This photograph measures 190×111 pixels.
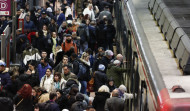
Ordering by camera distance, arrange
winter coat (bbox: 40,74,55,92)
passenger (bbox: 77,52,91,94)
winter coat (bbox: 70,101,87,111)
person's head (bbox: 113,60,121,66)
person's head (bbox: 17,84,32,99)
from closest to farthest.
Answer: winter coat (bbox: 70,101,87,111)
person's head (bbox: 17,84,32,99)
winter coat (bbox: 40,74,55,92)
person's head (bbox: 113,60,121,66)
passenger (bbox: 77,52,91,94)

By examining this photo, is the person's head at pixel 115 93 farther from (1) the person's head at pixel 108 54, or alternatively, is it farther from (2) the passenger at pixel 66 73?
(1) the person's head at pixel 108 54

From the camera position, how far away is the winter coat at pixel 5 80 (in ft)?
49.7

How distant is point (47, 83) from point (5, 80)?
105 cm

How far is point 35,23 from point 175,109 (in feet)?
52.9

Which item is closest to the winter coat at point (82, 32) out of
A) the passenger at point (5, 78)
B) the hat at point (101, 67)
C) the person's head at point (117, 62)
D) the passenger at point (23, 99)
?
the hat at point (101, 67)

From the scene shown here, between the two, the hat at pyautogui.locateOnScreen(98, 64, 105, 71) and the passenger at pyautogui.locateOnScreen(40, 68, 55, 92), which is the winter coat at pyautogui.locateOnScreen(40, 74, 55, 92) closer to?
the passenger at pyautogui.locateOnScreen(40, 68, 55, 92)

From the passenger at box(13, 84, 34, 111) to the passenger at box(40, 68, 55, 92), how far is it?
47.7 inches

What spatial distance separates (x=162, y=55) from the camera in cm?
1010

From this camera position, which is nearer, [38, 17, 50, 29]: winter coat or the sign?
the sign

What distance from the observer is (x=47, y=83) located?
601 inches

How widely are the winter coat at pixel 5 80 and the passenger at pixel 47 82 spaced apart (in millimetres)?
804

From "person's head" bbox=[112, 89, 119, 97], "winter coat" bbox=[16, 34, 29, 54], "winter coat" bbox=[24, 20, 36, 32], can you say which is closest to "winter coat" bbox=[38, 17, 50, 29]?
"winter coat" bbox=[24, 20, 36, 32]

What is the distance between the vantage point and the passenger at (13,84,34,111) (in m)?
13.9

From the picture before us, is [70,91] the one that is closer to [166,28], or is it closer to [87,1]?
[166,28]
